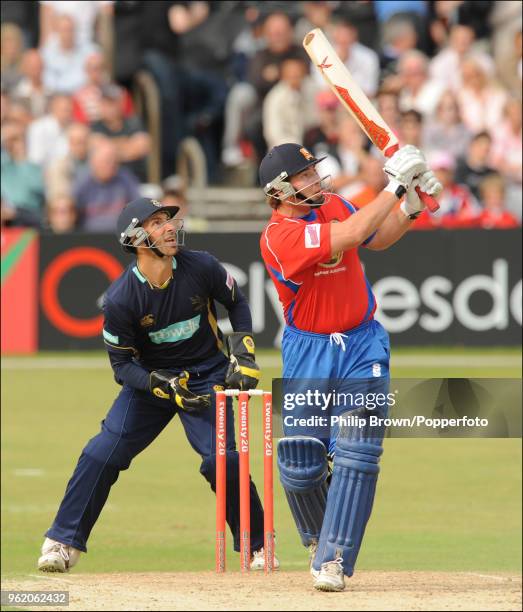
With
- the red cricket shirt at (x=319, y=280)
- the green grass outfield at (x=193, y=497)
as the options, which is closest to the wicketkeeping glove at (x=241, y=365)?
the red cricket shirt at (x=319, y=280)

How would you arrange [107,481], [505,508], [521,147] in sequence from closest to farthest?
1. [107,481]
2. [505,508]
3. [521,147]

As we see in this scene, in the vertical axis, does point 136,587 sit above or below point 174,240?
below

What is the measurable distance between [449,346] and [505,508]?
6.44 metres

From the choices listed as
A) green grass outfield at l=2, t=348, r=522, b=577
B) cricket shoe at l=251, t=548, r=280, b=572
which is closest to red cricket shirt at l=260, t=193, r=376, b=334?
cricket shoe at l=251, t=548, r=280, b=572

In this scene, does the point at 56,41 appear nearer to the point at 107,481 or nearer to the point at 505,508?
the point at 505,508

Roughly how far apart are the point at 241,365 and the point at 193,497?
484cm

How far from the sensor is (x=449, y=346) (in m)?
18.8

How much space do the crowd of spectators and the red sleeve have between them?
34.9 feet

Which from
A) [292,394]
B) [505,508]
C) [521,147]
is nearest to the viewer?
[292,394]

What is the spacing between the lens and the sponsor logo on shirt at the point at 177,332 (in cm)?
848

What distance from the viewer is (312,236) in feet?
25.1

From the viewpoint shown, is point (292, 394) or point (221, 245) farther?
point (221, 245)

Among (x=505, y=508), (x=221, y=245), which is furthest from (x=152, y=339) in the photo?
(x=221, y=245)

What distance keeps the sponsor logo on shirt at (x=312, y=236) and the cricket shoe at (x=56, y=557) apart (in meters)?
2.32
